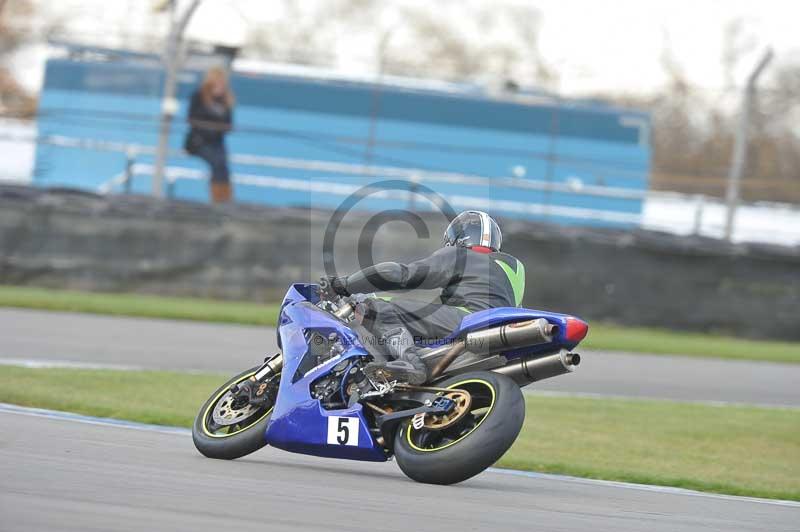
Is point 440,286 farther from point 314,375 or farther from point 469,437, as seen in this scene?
point 469,437

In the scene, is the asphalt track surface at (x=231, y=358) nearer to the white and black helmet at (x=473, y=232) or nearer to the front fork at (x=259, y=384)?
the front fork at (x=259, y=384)

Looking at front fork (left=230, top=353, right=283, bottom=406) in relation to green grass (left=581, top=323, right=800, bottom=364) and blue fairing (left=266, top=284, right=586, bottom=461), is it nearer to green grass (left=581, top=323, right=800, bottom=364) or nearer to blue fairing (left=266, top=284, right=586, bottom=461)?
blue fairing (left=266, top=284, right=586, bottom=461)

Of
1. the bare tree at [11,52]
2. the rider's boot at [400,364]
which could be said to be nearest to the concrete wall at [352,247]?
the bare tree at [11,52]

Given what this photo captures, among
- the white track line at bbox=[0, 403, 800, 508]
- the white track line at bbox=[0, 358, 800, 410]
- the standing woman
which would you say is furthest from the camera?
the standing woman

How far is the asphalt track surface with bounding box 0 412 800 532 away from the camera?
15.2 feet

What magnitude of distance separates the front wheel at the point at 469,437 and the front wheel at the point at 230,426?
0.80m

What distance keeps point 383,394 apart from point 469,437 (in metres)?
0.68

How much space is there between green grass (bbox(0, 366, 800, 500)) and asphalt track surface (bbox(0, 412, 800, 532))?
0.97 metres

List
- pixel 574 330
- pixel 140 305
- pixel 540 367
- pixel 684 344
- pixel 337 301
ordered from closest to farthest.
Result: 1. pixel 574 330
2. pixel 540 367
3. pixel 337 301
4. pixel 140 305
5. pixel 684 344

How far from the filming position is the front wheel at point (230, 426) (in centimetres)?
663

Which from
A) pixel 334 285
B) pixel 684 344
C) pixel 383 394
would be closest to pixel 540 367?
pixel 383 394

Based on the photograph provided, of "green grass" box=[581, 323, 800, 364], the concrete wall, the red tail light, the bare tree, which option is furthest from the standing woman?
the red tail light

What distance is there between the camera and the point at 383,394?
6410mm

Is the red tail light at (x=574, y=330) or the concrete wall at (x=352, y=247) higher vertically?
the red tail light at (x=574, y=330)
